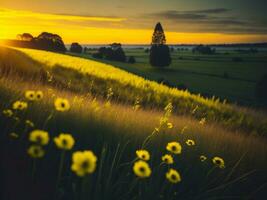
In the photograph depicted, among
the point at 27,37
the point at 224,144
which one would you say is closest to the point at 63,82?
the point at 224,144

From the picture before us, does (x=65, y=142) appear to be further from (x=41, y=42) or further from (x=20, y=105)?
(x=41, y=42)

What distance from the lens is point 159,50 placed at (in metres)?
61.8

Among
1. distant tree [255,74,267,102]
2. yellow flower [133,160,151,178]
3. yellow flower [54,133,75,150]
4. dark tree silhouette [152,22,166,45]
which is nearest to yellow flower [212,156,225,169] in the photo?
yellow flower [133,160,151,178]

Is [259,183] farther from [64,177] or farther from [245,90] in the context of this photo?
[245,90]

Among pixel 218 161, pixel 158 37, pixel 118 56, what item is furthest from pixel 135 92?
pixel 158 37

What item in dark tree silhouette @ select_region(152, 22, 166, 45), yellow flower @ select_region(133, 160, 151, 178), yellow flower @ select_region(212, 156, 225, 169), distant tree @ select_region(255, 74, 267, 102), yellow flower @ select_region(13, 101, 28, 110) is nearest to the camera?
yellow flower @ select_region(133, 160, 151, 178)

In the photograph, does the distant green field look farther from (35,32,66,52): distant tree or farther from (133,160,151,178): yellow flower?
(133,160,151,178): yellow flower

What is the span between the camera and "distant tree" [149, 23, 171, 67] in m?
58.3

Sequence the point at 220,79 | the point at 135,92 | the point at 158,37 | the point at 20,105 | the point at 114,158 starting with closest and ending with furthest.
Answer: the point at 20,105
the point at 114,158
the point at 135,92
the point at 220,79
the point at 158,37

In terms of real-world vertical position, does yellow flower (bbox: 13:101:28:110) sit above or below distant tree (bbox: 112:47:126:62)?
above

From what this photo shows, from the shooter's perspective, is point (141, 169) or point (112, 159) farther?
point (112, 159)

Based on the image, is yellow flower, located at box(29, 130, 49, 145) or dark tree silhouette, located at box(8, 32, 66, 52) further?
dark tree silhouette, located at box(8, 32, 66, 52)

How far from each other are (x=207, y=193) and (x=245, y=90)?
39.5 m

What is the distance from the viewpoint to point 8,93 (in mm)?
3418
